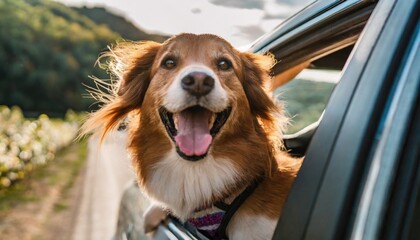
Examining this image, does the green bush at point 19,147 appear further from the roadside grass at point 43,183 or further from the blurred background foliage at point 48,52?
the blurred background foliage at point 48,52

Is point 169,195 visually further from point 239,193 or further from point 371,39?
point 371,39

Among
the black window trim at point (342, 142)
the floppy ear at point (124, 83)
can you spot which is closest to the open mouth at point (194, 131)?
the floppy ear at point (124, 83)

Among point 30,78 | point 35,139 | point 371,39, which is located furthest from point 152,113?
point 30,78

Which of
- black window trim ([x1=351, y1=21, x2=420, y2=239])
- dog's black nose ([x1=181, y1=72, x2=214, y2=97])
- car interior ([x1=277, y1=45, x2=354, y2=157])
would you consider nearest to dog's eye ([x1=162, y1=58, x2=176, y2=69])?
dog's black nose ([x1=181, y1=72, x2=214, y2=97])

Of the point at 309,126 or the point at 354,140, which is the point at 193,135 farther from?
the point at 354,140

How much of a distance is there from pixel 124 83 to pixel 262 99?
2.53ft

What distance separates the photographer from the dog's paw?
2.92 metres

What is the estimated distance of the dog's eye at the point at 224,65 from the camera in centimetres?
301

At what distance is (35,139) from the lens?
16672mm

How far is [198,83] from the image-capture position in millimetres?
2582

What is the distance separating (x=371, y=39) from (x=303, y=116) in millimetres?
2078

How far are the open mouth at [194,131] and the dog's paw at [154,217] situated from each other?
353 millimetres

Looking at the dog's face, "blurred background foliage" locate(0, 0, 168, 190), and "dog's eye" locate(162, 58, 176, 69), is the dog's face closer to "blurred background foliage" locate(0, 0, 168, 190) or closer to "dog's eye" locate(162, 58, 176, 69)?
"dog's eye" locate(162, 58, 176, 69)

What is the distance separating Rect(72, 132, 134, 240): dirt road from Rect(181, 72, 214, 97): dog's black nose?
356cm
